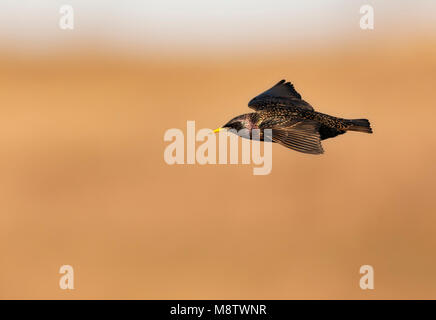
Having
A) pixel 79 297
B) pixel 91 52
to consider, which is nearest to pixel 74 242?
pixel 79 297

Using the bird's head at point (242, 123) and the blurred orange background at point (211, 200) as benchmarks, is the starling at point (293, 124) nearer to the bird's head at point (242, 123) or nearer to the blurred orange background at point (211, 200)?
the bird's head at point (242, 123)

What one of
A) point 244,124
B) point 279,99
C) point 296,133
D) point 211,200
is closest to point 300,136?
point 296,133

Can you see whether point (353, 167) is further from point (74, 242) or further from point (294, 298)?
point (74, 242)

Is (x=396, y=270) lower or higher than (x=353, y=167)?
lower

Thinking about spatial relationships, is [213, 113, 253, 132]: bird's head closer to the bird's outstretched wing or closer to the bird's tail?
the bird's outstretched wing

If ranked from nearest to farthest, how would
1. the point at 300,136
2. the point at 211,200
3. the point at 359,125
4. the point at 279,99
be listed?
the point at 300,136, the point at 359,125, the point at 279,99, the point at 211,200

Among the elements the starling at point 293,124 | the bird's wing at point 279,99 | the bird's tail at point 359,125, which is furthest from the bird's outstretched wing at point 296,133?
the bird's wing at point 279,99

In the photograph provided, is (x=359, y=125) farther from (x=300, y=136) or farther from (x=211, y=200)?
(x=211, y=200)
